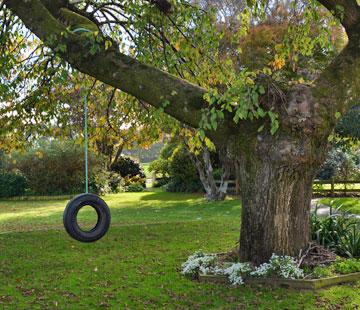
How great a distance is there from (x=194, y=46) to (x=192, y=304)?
629 cm

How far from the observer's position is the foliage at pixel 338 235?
895 centimetres

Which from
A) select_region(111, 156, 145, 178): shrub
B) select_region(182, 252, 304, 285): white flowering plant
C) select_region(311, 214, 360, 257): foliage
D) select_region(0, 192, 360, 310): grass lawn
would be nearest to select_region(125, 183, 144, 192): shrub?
select_region(111, 156, 145, 178): shrub

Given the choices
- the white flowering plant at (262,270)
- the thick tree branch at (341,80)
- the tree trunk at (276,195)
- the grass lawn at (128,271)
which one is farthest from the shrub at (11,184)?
the thick tree branch at (341,80)

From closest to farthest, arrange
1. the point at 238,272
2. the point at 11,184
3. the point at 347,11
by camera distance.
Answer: the point at 238,272
the point at 347,11
the point at 11,184

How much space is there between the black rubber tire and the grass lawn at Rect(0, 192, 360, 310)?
87 centimetres

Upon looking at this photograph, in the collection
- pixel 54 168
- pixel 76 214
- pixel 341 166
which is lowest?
pixel 76 214

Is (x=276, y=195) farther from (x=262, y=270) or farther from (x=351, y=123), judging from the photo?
(x=351, y=123)

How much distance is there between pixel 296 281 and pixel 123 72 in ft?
13.5

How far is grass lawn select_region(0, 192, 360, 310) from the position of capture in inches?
271

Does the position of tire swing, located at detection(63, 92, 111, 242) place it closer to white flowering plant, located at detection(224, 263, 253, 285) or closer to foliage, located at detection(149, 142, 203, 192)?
white flowering plant, located at detection(224, 263, 253, 285)

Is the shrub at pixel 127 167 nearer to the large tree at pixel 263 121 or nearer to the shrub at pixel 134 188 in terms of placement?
the shrub at pixel 134 188

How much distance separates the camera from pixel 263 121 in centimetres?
782

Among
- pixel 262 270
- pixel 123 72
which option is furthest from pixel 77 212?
pixel 262 270

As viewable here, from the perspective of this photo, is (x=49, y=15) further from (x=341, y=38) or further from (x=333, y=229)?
(x=341, y=38)
